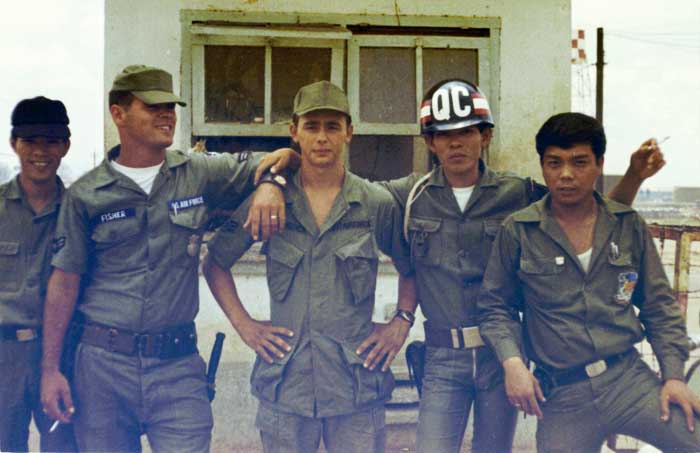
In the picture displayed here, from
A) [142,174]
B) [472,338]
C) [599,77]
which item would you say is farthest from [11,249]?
[599,77]

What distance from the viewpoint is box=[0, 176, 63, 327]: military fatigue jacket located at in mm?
3156

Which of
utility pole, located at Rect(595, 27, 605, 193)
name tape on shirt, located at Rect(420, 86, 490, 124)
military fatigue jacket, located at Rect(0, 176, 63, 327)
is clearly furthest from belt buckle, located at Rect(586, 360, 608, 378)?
utility pole, located at Rect(595, 27, 605, 193)

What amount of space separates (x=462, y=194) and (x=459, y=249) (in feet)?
0.86

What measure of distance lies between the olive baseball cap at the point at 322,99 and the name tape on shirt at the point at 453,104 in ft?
1.34

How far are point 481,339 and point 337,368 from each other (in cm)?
65

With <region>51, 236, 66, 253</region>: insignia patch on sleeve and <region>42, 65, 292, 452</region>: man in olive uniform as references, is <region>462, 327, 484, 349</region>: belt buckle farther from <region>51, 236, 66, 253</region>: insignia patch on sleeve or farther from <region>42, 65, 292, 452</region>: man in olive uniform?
<region>51, 236, 66, 253</region>: insignia patch on sleeve

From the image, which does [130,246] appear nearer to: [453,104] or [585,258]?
[453,104]

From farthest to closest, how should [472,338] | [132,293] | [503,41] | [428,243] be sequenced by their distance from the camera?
[503,41] → [428,243] → [472,338] → [132,293]

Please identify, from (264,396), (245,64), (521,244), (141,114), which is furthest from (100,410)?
(245,64)

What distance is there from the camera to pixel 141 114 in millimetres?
2973

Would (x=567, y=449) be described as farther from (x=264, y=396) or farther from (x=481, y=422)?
(x=264, y=396)

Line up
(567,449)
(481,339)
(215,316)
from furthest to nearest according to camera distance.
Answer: (215,316) → (481,339) → (567,449)

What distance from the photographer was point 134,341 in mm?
2898

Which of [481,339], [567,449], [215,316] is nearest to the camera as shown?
[567,449]
